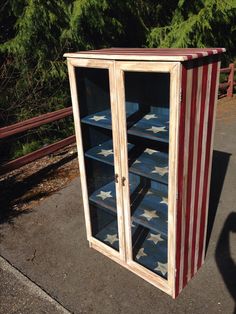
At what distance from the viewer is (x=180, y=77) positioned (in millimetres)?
2510

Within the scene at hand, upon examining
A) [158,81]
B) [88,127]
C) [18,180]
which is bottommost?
[18,180]

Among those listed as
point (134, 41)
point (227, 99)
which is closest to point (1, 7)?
point (134, 41)

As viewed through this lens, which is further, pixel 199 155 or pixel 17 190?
pixel 17 190

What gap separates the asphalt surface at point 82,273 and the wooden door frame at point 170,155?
18 cm

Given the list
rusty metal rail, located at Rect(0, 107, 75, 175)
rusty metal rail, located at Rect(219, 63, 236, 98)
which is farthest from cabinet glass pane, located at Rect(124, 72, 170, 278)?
rusty metal rail, located at Rect(219, 63, 236, 98)

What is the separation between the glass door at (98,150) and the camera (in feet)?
11.5

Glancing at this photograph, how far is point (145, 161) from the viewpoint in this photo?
3559 mm

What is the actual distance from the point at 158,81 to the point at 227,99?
369 inches

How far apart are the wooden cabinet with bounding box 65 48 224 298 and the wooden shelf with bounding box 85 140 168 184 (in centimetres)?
1

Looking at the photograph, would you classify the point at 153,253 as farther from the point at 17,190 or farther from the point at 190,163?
the point at 17,190

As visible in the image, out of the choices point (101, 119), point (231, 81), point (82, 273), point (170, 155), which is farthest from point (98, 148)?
point (231, 81)

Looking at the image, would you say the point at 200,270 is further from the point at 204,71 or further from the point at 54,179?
the point at 54,179

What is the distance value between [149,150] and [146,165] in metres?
0.33

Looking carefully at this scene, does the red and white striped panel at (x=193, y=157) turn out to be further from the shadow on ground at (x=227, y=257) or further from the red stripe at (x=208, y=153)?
the shadow on ground at (x=227, y=257)
